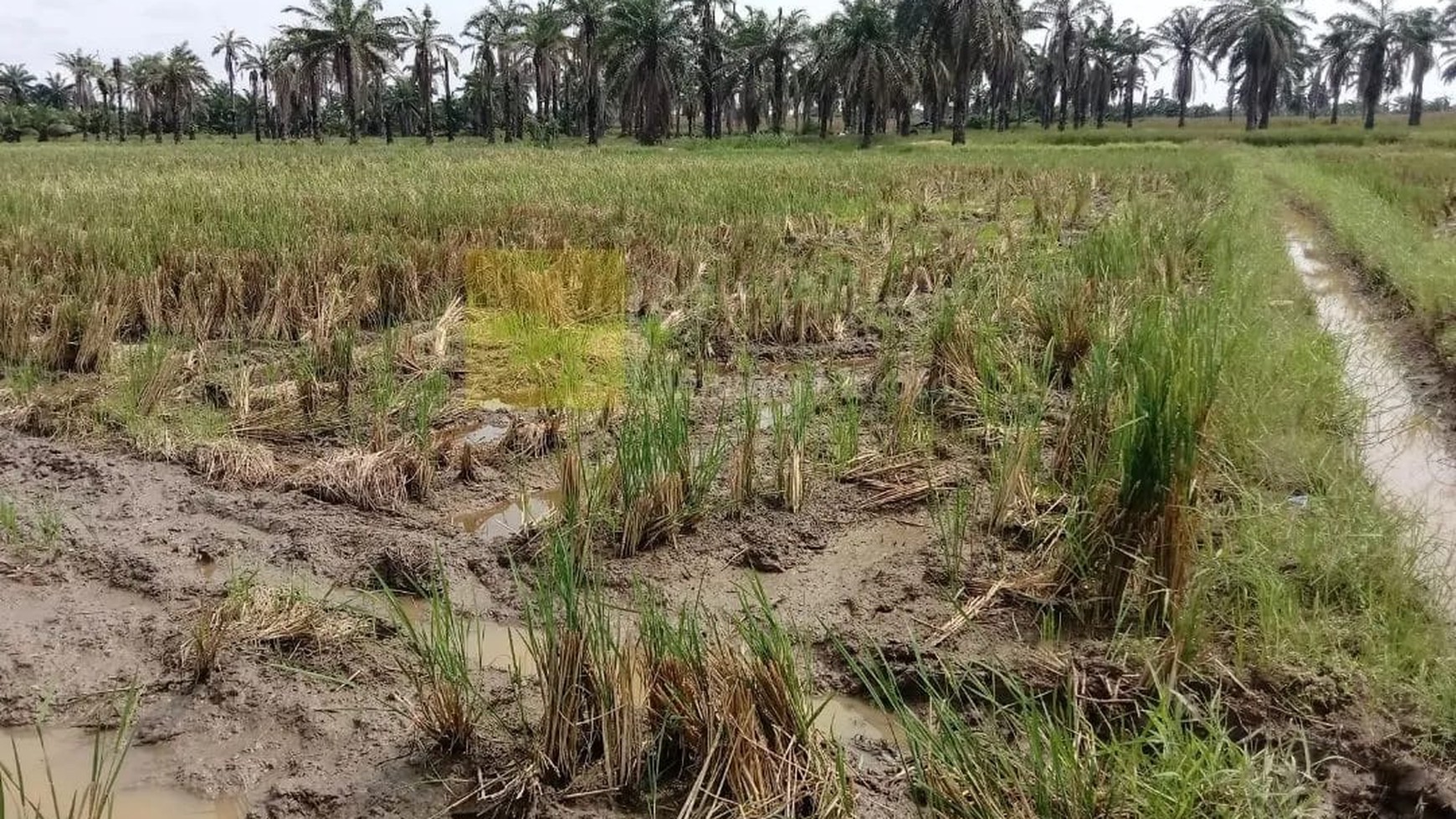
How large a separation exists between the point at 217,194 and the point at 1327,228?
1444 cm

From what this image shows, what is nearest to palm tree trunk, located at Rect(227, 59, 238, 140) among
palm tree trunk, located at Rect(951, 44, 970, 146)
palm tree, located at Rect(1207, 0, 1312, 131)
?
palm tree trunk, located at Rect(951, 44, 970, 146)

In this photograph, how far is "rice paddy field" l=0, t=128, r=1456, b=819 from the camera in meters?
2.24

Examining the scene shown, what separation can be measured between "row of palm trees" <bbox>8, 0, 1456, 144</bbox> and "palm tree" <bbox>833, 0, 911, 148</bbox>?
7 centimetres

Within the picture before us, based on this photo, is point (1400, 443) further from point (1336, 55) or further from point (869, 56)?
point (1336, 55)

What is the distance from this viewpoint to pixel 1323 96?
273 feet

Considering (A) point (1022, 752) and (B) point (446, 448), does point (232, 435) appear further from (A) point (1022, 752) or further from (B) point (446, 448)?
(A) point (1022, 752)

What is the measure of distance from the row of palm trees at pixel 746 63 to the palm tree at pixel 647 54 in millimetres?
78

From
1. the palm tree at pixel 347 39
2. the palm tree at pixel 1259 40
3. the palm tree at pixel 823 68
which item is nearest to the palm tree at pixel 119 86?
the palm tree at pixel 347 39


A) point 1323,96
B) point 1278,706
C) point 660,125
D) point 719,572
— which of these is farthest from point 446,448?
point 1323,96

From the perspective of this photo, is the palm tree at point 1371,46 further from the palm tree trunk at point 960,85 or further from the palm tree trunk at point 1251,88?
the palm tree trunk at point 960,85

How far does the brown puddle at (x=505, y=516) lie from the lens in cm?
376

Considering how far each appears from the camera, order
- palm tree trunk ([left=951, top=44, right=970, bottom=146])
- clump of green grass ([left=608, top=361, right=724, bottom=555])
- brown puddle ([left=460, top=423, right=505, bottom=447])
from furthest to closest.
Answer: palm tree trunk ([left=951, top=44, right=970, bottom=146]) < brown puddle ([left=460, top=423, right=505, bottom=447]) < clump of green grass ([left=608, top=361, right=724, bottom=555])

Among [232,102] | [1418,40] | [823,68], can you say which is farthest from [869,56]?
[232,102]

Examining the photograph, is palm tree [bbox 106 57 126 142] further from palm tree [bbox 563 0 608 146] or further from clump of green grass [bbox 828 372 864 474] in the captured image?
clump of green grass [bbox 828 372 864 474]
